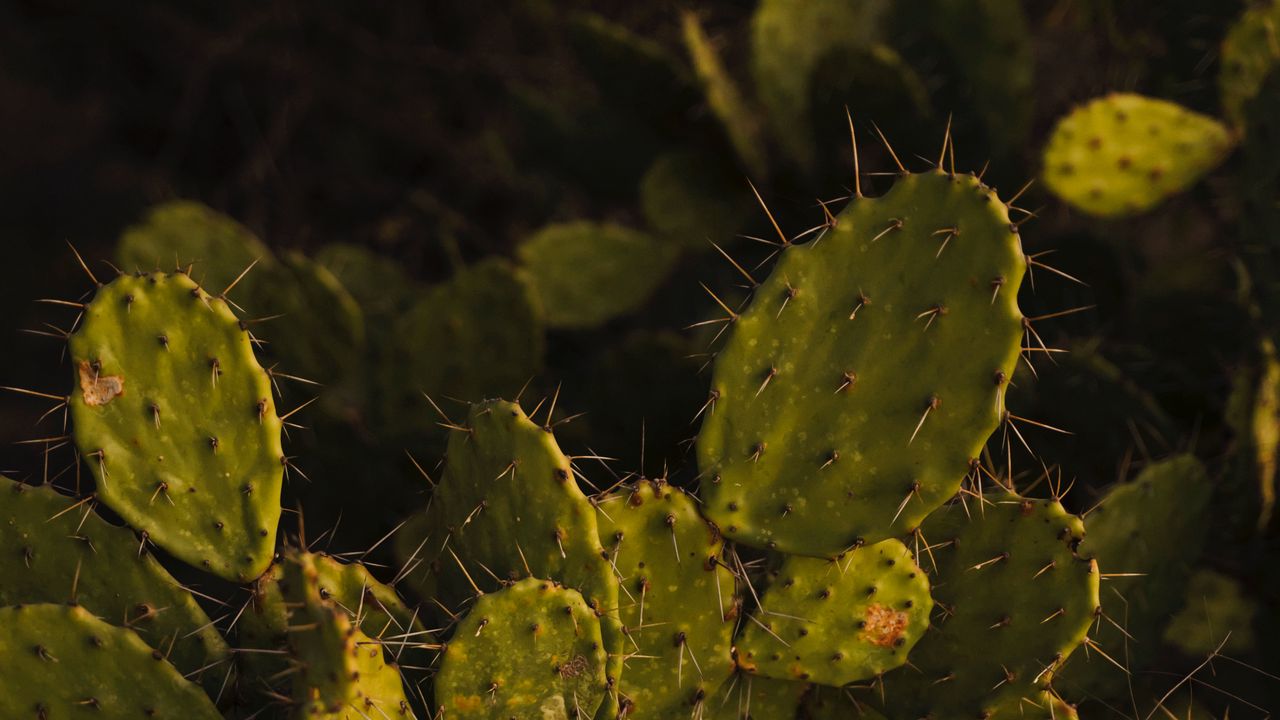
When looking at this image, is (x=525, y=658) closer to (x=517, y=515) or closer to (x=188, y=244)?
(x=517, y=515)

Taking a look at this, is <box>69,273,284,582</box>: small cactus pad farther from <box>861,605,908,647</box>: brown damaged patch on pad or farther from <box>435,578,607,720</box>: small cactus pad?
<box>861,605,908,647</box>: brown damaged patch on pad

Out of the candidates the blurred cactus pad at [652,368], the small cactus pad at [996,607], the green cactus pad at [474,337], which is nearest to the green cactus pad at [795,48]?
the blurred cactus pad at [652,368]

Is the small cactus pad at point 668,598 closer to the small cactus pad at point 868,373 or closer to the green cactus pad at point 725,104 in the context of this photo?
the small cactus pad at point 868,373

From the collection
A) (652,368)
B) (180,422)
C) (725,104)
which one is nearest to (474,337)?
(652,368)

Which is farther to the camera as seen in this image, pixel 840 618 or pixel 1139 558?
pixel 1139 558

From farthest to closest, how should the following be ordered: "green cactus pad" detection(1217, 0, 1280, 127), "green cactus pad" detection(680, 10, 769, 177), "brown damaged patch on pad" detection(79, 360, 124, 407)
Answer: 1. "green cactus pad" detection(680, 10, 769, 177)
2. "green cactus pad" detection(1217, 0, 1280, 127)
3. "brown damaged patch on pad" detection(79, 360, 124, 407)

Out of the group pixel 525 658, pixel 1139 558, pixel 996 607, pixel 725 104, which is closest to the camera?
pixel 525 658

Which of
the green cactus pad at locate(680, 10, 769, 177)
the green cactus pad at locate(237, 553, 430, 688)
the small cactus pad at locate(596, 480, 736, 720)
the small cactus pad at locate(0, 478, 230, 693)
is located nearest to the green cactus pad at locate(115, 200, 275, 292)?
the green cactus pad at locate(680, 10, 769, 177)
